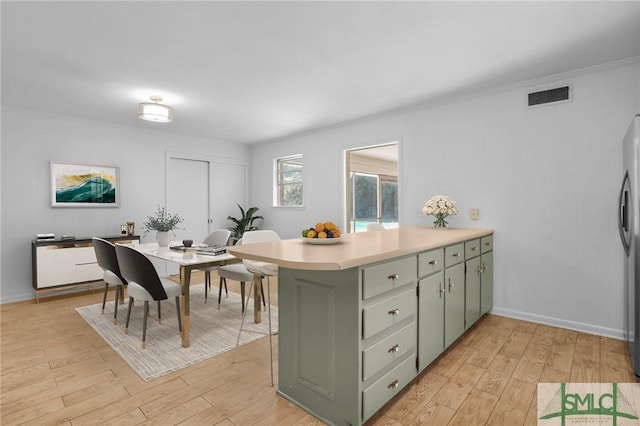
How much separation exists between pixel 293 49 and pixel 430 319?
7.44ft

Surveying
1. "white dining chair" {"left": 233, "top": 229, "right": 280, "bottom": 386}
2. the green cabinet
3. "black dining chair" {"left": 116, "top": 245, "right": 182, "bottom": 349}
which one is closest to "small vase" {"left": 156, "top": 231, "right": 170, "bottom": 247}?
"black dining chair" {"left": 116, "top": 245, "right": 182, "bottom": 349}

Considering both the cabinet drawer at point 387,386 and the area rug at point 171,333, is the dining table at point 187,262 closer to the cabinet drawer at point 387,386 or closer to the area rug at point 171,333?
the area rug at point 171,333

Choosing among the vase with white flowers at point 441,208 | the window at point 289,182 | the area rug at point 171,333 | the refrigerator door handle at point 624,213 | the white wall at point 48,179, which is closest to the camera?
the refrigerator door handle at point 624,213

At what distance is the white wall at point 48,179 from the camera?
13.7 feet

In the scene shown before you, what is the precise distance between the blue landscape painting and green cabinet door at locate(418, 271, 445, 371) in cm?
476

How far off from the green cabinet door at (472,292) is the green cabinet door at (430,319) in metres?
0.60

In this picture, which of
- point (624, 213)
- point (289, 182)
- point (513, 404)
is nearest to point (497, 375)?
point (513, 404)

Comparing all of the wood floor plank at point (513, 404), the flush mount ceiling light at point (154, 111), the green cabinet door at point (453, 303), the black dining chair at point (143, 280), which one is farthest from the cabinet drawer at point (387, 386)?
the flush mount ceiling light at point (154, 111)

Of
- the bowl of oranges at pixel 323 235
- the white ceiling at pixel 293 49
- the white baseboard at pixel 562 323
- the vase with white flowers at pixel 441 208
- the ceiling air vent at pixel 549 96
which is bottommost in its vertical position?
the white baseboard at pixel 562 323

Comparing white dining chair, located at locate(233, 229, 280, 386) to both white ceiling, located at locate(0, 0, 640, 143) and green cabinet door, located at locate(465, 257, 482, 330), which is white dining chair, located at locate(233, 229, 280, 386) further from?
green cabinet door, located at locate(465, 257, 482, 330)

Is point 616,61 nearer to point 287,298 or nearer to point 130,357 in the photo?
point 287,298

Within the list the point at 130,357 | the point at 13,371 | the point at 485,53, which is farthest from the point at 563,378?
the point at 13,371

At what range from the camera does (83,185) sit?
4.70 meters

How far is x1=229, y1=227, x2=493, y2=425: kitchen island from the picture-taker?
162 centimetres
